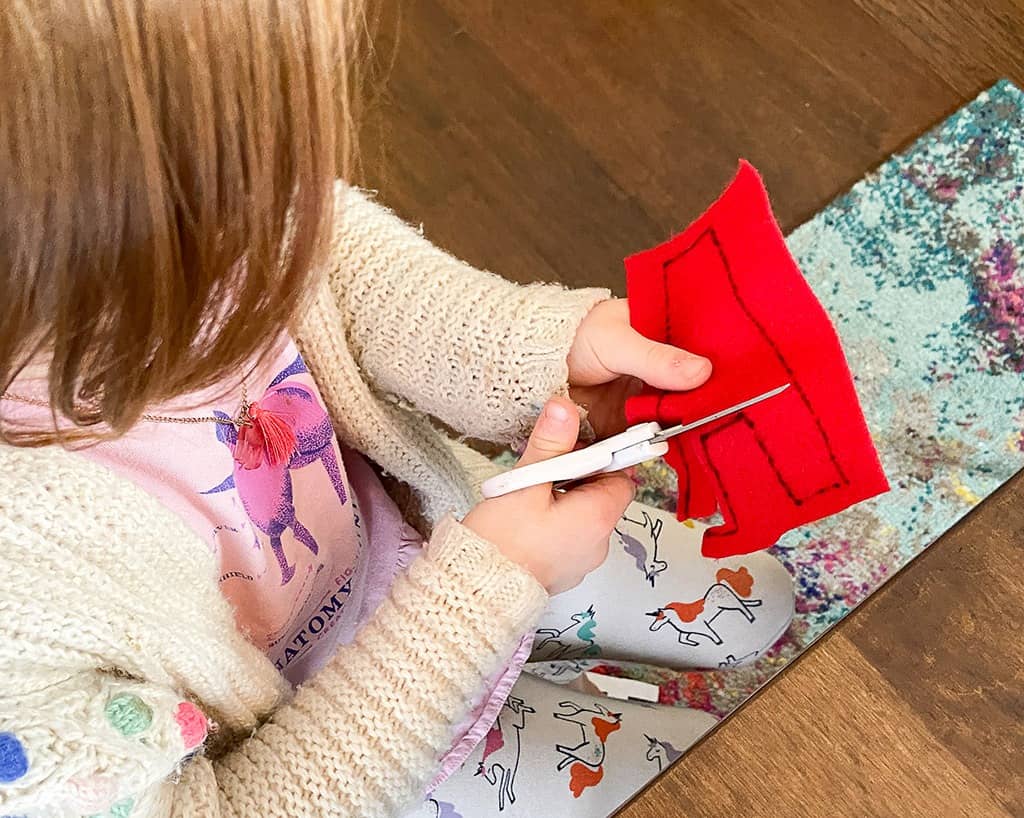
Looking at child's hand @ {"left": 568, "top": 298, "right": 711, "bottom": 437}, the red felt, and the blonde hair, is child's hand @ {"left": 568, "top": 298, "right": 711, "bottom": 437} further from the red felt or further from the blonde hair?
the blonde hair

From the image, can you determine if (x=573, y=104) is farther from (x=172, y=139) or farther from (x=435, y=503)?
(x=172, y=139)

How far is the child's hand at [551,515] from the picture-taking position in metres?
0.45

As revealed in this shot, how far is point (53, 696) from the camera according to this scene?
35 cm

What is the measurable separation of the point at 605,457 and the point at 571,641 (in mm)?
239

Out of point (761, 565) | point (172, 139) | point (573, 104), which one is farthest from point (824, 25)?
point (172, 139)

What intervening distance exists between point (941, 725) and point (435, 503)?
304 millimetres

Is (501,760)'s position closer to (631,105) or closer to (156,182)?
(156,182)

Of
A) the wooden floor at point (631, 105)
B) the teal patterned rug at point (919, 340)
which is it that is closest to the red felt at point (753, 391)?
the teal patterned rug at point (919, 340)

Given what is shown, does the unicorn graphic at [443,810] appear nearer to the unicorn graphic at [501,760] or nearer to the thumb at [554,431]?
the unicorn graphic at [501,760]

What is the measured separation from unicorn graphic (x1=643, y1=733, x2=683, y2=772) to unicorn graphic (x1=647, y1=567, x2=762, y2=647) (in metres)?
0.10

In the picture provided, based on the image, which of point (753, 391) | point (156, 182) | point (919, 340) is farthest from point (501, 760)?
point (919, 340)

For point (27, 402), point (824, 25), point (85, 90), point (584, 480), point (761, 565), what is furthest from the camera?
point (824, 25)

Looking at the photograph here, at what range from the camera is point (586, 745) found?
522 millimetres

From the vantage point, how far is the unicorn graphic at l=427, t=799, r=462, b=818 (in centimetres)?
51
